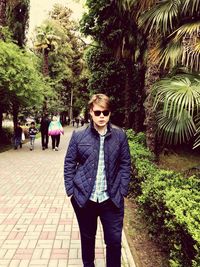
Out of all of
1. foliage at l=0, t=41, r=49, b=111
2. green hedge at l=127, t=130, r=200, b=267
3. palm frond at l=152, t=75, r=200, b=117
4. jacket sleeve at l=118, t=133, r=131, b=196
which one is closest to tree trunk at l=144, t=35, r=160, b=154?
green hedge at l=127, t=130, r=200, b=267

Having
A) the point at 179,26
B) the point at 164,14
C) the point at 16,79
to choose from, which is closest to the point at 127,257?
the point at 164,14

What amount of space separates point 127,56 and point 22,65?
477 cm

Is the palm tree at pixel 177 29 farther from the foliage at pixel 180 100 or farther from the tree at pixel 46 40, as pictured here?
the tree at pixel 46 40

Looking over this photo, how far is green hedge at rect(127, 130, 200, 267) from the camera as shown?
3.27 meters

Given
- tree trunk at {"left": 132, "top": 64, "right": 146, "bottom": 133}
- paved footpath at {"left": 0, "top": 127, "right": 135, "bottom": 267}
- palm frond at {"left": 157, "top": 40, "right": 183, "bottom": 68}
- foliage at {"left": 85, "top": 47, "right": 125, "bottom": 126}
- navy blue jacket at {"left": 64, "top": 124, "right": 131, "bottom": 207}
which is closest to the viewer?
navy blue jacket at {"left": 64, "top": 124, "right": 131, "bottom": 207}

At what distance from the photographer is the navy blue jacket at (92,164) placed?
3.38 metres

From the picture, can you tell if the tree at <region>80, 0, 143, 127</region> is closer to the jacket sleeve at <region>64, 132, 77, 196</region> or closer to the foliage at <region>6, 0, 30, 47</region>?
the foliage at <region>6, 0, 30, 47</region>

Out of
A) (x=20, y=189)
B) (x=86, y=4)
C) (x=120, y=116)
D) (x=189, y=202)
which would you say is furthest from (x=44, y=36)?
(x=189, y=202)

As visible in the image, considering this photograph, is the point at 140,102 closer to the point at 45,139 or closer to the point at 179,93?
the point at 45,139

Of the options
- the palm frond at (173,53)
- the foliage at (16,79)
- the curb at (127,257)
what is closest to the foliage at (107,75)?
the foliage at (16,79)

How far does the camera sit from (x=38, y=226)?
5.73 metres

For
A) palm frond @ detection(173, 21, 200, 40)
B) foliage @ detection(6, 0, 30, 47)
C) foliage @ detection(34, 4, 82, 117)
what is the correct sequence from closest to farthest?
palm frond @ detection(173, 21, 200, 40) → foliage @ detection(6, 0, 30, 47) → foliage @ detection(34, 4, 82, 117)

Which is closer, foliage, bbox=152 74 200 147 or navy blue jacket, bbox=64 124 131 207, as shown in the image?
navy blue jacket, bbox=64 124 131 207

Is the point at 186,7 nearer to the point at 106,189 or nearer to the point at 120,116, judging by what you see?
the point at 106,189
